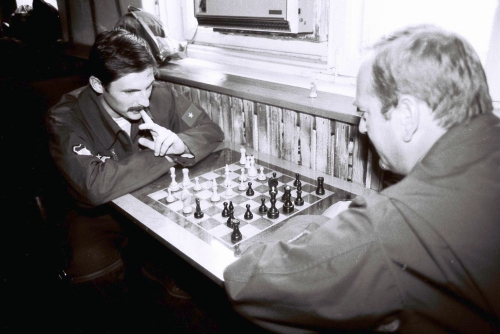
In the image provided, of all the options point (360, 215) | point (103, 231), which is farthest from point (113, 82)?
point (360, 215)

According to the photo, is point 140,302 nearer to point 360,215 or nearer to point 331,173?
point 331,173

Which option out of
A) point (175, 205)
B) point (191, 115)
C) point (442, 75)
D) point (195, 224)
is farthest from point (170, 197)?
point (442, 75)

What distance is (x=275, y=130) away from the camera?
2266 millimetres

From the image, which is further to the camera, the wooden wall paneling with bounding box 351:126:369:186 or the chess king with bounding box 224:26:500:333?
the wooden wall paneling with bounding box 351:126:369:186

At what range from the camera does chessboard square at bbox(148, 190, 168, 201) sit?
190 cm

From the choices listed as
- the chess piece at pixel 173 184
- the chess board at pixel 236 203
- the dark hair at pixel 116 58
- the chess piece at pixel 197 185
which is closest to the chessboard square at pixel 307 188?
the chess board at pixel 236 203

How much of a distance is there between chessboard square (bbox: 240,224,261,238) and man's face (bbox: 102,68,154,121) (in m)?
1.00

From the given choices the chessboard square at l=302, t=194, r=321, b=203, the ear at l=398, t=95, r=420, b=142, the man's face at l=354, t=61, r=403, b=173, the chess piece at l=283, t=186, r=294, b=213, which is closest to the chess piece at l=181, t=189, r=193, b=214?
the chess piece at l=283, t=186, r=294, b=213

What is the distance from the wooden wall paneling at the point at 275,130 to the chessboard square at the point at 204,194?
559 mm

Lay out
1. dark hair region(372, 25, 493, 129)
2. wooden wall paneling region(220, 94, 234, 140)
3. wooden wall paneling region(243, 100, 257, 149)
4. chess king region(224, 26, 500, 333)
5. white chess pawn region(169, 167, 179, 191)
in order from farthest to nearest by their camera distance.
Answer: wooden wall paneling region(220, 94, 234, 140) → wooden wall paneling region(243, 100, 257, 149) → white chess pawn region(169, 167, 179, 191) → dark hair region(372, 25, 493, 129) → chess king region(224, 26, 500, 333)

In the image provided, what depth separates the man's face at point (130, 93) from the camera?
2096 millimetres

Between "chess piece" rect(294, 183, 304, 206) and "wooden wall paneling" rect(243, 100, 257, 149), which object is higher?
"wooden wall paneling" rect(243, 100, 257, 149)

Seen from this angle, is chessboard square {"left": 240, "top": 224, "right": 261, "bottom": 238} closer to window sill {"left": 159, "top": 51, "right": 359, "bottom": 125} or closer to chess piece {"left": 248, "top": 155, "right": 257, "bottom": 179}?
chess piece {"left": 248, "top": 155, "right": 257, "bottom": 179}

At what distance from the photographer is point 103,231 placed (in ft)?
7.56
